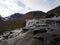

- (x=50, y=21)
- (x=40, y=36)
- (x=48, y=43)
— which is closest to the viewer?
(x=48, y=43)

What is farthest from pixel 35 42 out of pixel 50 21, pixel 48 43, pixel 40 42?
pixel 50 21

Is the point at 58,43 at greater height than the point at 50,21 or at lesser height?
lesser

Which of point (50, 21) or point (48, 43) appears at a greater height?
point (50, 21)

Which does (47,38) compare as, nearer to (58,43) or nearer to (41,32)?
(58,43)

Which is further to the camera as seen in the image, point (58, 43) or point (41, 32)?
point (41, 32)

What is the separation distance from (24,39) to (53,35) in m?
7.55

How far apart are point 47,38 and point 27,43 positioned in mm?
4994

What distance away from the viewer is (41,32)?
38.5 m

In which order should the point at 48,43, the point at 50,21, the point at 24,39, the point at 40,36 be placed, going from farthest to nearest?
the point at 50,21 → the point at 24,39 → the point at 40,36 → the point at 48,43

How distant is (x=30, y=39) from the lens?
35844 millimetres

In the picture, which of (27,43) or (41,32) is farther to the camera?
(41,32)

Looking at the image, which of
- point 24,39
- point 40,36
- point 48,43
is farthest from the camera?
point 24,39

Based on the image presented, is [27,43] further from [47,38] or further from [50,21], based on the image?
[50,21]

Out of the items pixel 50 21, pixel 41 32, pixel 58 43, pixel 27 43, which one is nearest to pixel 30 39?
pixel 27 43
